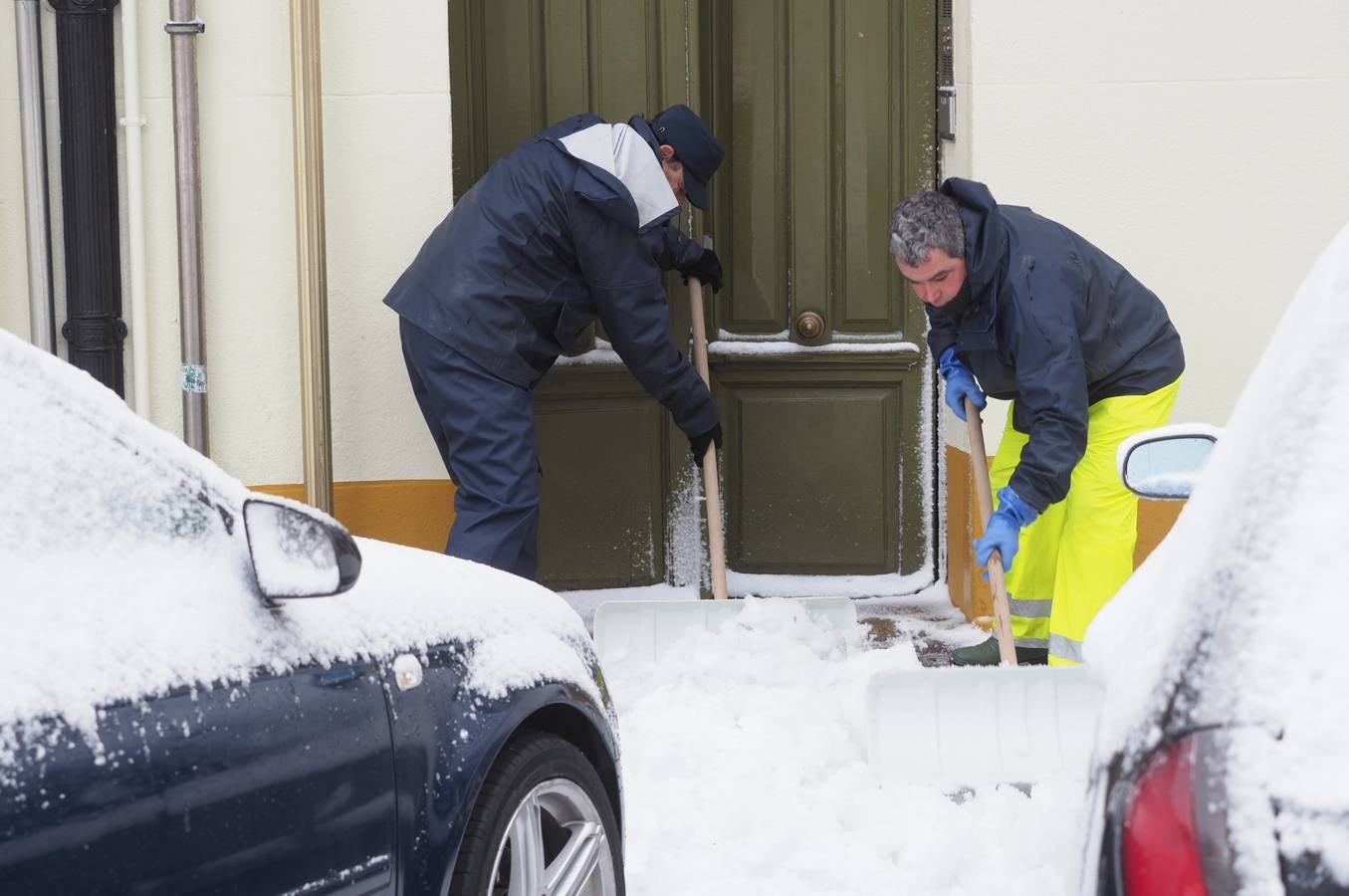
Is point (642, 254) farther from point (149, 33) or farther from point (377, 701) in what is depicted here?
point (377, 701)

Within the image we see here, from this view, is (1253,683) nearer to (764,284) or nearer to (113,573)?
(113,573)

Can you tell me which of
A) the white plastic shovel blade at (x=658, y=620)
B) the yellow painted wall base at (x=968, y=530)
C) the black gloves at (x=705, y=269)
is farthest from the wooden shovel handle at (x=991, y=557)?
the black gloves at (x=705, y=269)

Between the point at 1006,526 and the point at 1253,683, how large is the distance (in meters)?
3.26

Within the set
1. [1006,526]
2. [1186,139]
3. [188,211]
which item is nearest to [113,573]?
[1006,526]

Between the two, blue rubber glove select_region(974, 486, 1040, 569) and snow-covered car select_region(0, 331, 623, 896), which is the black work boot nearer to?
blue rubber glove select_region(974, 486, 1040, 569)

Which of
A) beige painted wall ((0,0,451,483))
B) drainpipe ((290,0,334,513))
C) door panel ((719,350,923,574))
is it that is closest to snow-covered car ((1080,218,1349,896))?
drainpipe ((290,0,334,513))

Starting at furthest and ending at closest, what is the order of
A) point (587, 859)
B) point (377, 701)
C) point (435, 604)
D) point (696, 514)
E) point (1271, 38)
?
1. point (696, 514)
2. point (1271, 38)
3. point (587, 859)
4. point (435, 604)
5. point (377, 701)

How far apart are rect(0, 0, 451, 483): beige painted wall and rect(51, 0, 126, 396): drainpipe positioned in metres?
0.06

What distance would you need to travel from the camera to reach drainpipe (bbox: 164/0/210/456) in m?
5.82

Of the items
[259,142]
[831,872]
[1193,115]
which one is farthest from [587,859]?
[1193,115]

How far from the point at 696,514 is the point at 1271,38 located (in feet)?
9.07

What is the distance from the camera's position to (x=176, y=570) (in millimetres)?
2234

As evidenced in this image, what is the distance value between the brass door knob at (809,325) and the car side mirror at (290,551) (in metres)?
4.74

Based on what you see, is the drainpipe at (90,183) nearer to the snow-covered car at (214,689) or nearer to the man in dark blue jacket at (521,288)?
the man in dark blue jacket at (521,288)
